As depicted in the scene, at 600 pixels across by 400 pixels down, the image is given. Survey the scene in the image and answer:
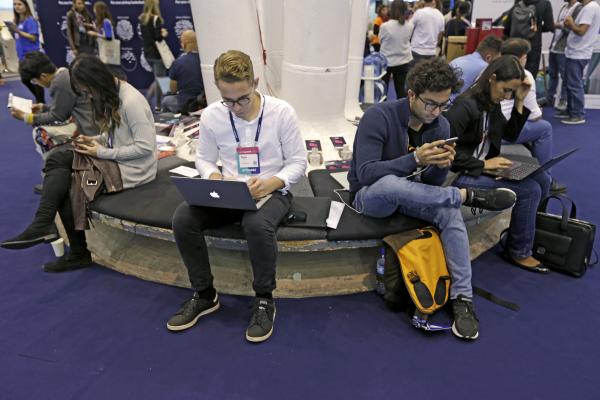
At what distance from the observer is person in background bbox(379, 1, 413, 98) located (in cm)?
623

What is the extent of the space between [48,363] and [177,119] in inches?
127

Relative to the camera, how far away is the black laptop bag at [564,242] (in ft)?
8.93

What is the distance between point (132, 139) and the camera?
287 centimetres

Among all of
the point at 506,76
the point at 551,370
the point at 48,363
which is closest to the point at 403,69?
the point at 506,76

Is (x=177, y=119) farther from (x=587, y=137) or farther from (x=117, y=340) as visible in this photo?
(x=587, y=137)

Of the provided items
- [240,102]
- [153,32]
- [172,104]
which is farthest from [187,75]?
[240,102]

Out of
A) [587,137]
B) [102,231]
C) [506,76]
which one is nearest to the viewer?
[506,76]

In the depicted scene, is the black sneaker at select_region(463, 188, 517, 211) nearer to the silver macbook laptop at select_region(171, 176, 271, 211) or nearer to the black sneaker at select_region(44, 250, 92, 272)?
the silver macbook laptop at select_region(171, 176, 271, 211)

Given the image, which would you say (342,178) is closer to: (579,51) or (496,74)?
(496,74)

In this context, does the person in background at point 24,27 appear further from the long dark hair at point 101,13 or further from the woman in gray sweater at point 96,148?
the woman in gray sweater at point 96,148

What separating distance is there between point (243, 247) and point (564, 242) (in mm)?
1991

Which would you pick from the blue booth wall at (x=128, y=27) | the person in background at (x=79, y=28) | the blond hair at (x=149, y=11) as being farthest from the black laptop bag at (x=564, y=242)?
the blue booth wall at (x=128, y=27)

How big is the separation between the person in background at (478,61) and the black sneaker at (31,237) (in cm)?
342

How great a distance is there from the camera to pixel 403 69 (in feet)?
21.6
